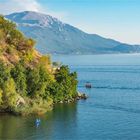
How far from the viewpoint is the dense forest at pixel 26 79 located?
414 ft

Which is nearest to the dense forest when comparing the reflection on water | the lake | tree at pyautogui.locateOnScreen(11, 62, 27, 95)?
tree at pyautogui.locateOnScreen(11, 62, 27, 95)

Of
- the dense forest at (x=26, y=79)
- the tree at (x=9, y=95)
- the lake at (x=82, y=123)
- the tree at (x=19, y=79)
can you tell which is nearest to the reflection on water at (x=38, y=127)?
the lake at (x=82, y=123)

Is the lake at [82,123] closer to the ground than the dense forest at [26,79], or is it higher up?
closer to the ground

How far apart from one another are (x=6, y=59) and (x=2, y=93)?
2628 centimetres

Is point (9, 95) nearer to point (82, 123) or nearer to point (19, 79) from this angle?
point (19, 79)

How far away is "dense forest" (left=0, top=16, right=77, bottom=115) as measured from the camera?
126 metres

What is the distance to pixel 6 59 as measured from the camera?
149 metres

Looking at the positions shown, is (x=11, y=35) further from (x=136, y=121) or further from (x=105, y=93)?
(x=136, y=121)

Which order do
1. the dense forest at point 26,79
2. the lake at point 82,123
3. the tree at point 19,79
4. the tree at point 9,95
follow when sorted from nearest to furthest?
1. the lake at point 82,123
2. the tree at point 9,95
3. the dense forest at point 26,79
4. the tree at point 19,79

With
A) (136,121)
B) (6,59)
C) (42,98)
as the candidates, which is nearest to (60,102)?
(42,98)

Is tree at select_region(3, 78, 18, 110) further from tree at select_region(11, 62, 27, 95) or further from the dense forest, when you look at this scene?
tree at select_region(11, 62, 27, 95)

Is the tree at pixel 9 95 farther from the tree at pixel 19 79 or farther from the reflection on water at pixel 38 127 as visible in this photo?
the tree at pixel 19 79

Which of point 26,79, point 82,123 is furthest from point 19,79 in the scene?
point 82,123

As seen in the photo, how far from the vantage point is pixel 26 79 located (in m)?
136
